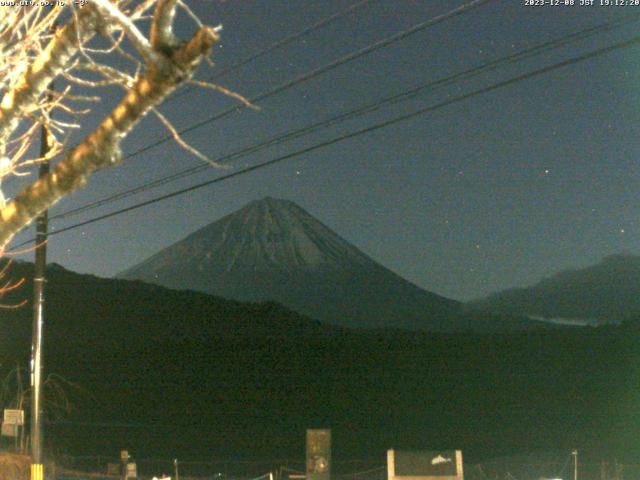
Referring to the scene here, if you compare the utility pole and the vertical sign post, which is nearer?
the utility pole

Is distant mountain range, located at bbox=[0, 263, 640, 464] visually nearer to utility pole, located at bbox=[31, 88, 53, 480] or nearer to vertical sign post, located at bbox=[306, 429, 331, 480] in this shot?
vertical sign post, located at bbox=[306, 429, 331, 480]

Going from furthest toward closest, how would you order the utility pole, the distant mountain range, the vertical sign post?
the distant mountain range → the vertical sign post → the utility pole

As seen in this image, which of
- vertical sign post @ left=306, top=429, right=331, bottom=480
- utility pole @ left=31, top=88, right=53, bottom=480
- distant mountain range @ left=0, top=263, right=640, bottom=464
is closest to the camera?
utility pole @ left=31, top=88, right=53, bottom=480

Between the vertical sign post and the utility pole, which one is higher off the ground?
the utility pole

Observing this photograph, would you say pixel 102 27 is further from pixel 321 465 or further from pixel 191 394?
pixel 191 394

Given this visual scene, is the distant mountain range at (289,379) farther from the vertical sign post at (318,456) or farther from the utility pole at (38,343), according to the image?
the utility pole at (38,343)

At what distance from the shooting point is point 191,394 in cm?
9688

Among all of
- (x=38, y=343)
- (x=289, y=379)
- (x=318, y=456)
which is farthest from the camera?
(x=289, y=379)

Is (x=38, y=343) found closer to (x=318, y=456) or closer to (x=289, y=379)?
(x=318, y=456)

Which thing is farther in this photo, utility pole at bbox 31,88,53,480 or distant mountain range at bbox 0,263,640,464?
distant mountain range at bbox 0,263,640,464

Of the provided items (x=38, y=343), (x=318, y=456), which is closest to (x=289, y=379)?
(x=318, y=456)

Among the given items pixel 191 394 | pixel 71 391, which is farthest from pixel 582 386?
pixel 71 391

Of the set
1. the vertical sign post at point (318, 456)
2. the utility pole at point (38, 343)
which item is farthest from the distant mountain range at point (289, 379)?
the utility pole at point (38, 343)

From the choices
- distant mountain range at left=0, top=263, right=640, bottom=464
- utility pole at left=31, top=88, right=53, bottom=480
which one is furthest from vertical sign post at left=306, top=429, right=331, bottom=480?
distant mountain range at left=0, top=263, right=640, bottom=464
